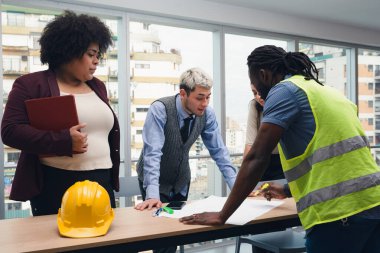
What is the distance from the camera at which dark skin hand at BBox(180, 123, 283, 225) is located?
1359 mm

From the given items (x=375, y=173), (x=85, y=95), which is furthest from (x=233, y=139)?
(x=375, y=173)

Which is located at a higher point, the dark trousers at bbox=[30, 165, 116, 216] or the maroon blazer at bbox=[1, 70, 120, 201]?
the maroon blazer at bbox=[1, 70, 120, 201]

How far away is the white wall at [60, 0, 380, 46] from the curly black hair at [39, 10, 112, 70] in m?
1.68

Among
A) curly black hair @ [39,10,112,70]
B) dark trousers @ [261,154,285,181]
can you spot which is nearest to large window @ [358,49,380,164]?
dark trousers @ [261,154,285,181]

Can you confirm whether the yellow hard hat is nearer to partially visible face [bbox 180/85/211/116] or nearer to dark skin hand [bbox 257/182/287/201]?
dark skin hand [bbox 257/182/287/201]

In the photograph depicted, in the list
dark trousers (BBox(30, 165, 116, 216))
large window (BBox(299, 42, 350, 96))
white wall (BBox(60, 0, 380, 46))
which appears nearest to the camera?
dark trousers (BBox(30, 165, 116, 216))

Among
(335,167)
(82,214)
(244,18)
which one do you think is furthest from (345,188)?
(244,18)

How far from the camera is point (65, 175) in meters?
1.75

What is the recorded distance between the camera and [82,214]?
146 cm

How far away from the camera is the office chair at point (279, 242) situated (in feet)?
7.27

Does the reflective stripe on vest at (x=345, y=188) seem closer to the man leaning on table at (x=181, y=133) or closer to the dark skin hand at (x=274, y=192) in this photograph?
the dark skin hand at (x=274, y=192)

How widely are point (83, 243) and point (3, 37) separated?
8.26 feet

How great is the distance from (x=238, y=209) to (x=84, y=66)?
3.20 ft

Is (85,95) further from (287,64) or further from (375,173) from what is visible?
(375,173)
